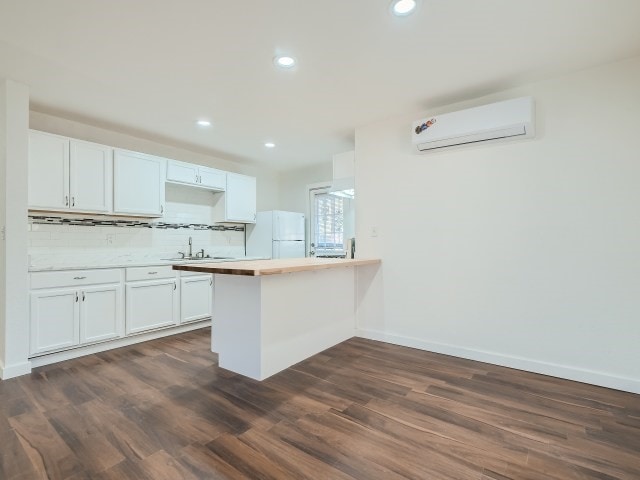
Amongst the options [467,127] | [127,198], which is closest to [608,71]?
[467,127]

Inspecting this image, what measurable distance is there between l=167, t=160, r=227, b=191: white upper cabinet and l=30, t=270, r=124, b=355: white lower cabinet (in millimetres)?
1456

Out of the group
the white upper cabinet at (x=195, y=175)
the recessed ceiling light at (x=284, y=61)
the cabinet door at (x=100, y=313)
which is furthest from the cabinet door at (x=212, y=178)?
the recessed ceiling light at (x=284, y=61)

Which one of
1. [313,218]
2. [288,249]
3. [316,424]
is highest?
[313,218]

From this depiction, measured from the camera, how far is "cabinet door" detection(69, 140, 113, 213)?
131 inches

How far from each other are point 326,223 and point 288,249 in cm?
86

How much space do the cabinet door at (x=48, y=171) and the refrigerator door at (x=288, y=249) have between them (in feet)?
8.91

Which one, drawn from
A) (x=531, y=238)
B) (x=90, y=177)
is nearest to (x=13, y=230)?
(x=90, y=177)

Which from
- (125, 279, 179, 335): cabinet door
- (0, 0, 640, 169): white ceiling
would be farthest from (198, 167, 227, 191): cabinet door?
(125, 279, 179, 335): cabinet door

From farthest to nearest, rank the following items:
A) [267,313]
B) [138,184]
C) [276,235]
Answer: [276,235] → [138,184] → [267,313]

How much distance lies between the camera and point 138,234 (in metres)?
4.14

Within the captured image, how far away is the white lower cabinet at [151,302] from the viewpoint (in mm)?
3535

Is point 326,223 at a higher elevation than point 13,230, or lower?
higher

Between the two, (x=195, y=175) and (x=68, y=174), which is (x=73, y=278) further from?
(x=195, y=175)

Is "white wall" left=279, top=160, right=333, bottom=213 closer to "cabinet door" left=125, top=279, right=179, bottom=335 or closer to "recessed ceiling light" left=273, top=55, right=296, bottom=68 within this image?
"cabinet door" left=125, top=279, right=179, bottom=335
